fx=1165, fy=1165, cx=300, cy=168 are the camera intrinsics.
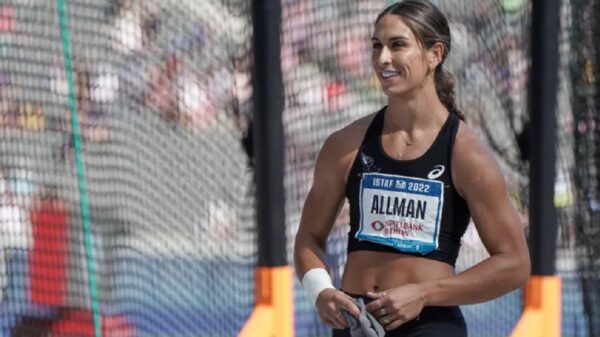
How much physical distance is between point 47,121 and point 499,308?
191 centimetres

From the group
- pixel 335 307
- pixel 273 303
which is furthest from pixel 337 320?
pixel 273 303

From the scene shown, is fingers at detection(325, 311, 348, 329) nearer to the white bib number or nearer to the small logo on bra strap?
the white bib number

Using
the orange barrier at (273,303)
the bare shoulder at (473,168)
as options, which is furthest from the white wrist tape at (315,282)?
the orange barrier at (273,303)

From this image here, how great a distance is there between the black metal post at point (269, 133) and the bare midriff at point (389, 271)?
1372mm

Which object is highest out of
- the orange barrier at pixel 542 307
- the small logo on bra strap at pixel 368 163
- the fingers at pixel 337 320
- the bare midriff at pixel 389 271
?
the small logo on bra strap at pixel 368 163

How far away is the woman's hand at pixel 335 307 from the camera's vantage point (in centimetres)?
257

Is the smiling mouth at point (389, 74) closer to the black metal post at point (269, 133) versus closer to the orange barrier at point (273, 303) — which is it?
the black metal post at point (269, 133)

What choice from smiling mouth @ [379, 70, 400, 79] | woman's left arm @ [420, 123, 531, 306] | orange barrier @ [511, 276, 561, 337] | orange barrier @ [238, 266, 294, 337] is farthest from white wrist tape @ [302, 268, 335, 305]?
orange barrier @ [511, 276, 561, 337]

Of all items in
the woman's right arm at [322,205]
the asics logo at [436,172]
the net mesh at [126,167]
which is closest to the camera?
the asics logo at [436,172]

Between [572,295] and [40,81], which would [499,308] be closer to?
[572,295]

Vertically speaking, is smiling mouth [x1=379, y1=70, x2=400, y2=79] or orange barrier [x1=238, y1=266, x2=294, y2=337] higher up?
smiling mouth [x1=379, y1=70, x2=400, y2=79]

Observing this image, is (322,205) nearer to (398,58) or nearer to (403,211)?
(403,211)

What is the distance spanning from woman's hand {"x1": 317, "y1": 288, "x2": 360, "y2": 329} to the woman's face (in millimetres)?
479

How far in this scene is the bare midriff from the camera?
265cm
